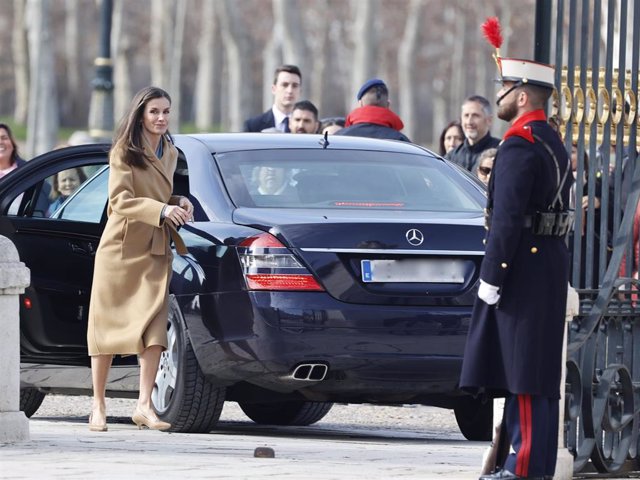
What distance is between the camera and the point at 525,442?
280 inches

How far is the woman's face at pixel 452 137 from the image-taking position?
14.6 m

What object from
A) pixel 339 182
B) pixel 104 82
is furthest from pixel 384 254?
pixel 104 82

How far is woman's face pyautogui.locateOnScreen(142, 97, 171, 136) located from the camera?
9508mm

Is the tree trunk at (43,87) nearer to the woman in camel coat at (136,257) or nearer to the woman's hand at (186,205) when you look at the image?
the woman in camel coat at (136,257)

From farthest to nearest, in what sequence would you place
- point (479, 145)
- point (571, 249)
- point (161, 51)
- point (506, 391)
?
point (161, 51) < point (479, 145) < point (571, 249) < point (506, 391)

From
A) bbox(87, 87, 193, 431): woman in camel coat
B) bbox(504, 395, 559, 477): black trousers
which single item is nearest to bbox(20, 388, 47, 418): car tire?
bbox(87, 87, 193, 431): woman in camel coat

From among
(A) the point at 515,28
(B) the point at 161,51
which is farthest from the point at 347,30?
(B) the point at 161,51

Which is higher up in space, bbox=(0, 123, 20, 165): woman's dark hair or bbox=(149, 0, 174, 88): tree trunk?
bbox=(149, 0, 174, 88): tree trunk

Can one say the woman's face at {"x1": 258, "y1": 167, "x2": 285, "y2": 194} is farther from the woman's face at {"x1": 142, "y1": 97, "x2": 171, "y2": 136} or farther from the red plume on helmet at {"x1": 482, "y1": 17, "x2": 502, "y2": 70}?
the red plume on helmet at {"x1": 482, "y1": 17, "x2": 502, "y2": 70}

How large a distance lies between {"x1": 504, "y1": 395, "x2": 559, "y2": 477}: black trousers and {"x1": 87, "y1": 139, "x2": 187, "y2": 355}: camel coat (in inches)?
104

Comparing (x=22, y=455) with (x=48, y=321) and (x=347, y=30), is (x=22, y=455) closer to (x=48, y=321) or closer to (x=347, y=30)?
(x=48, y=321)

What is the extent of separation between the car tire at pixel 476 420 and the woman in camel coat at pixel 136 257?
6.25 feet

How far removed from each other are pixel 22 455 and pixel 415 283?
2.20 meters

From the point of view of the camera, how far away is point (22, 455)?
26.0ft
